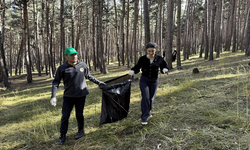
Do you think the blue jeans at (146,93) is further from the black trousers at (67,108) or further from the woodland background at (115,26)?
the woodland background at (115,26)

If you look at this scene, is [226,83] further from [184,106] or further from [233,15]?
[233,15]

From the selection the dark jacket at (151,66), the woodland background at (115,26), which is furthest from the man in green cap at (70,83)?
the woodland background at (115,26)

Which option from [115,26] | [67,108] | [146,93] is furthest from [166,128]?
[115,26]

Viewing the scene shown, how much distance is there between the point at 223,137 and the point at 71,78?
3.28 meters

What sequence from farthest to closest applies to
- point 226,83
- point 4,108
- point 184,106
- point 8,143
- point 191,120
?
1. point 4,108
2. point 226,83
3. point 184,106
4. point 8,143
5. point 191,120

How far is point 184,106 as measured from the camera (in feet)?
17.3

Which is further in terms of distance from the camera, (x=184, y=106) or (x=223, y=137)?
(x=184, y=106)

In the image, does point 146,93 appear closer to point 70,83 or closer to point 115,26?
point 70,83

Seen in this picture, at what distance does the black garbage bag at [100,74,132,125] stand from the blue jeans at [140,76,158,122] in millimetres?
516

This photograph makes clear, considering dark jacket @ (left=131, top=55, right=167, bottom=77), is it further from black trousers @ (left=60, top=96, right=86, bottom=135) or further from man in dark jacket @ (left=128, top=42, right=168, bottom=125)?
black trousers @ (left=60, top=96, right=86, bottom=135)

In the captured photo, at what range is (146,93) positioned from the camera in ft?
13.6

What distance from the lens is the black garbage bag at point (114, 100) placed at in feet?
14.2

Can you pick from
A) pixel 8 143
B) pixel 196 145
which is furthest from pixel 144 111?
pixel 8 143

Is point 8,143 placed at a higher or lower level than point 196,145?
lower
